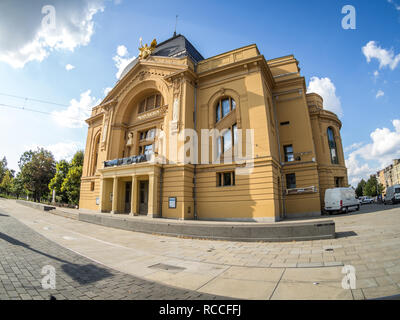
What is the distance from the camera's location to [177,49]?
932 inches

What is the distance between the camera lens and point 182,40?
24203 mm

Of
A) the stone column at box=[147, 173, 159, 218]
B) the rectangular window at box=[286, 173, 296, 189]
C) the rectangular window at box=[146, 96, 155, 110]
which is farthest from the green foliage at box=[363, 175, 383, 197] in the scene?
the stone column at box=[147, 173, 159, 218]

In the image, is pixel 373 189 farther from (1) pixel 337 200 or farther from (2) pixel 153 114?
(2) pixel 153 114

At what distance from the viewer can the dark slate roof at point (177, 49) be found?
23.0m

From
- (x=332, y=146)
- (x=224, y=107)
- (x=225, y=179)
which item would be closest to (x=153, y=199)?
(x=225, y=179)

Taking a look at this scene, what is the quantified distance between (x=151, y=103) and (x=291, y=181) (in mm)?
19886

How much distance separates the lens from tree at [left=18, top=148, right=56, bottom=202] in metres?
45.9

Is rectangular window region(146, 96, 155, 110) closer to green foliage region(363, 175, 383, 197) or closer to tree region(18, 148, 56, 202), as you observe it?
tree region(18, 148, 56, 202)

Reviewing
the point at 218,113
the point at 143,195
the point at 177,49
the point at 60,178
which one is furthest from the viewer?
the point at 60,178

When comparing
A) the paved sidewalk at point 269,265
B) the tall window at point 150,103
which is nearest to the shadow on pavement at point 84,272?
the paved sidewalk at point 269,265

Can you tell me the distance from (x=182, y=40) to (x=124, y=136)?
575 inches

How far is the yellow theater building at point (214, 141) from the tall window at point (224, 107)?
0.37ft
